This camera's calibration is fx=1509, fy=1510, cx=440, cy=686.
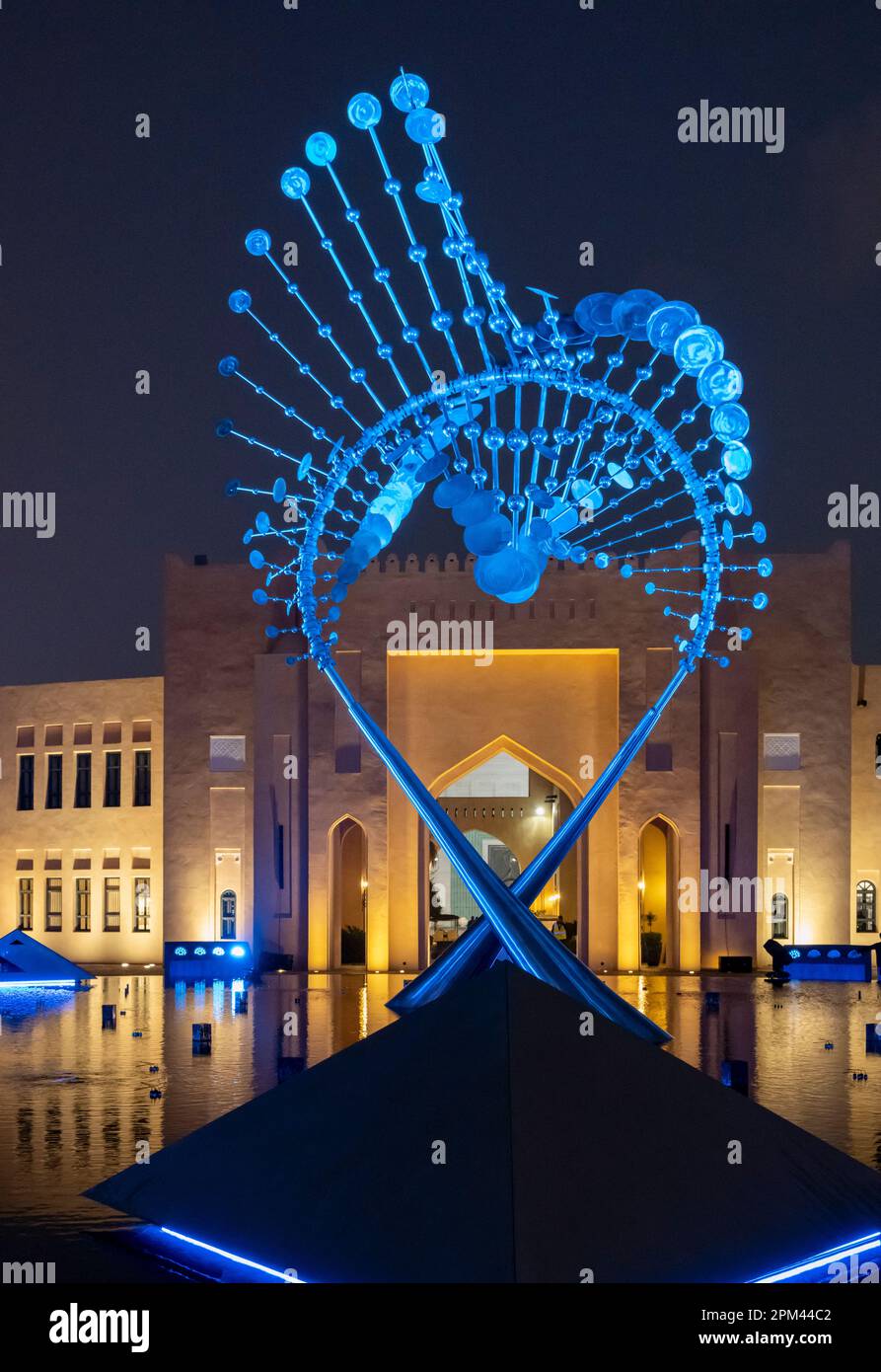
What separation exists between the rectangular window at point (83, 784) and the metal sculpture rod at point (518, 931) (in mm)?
16140

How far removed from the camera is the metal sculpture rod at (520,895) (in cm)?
1672

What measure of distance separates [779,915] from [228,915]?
398 inches

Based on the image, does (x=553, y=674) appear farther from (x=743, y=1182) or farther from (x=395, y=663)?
(x=743, y=1182)

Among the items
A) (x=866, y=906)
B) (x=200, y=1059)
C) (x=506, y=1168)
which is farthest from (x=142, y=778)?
(x=506, y=1168)

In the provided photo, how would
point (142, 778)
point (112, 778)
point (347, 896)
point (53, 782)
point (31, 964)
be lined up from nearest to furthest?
point (31, 964) < point (142, 778) < point (112, 778) < point (53, 782) < point (347, 896)

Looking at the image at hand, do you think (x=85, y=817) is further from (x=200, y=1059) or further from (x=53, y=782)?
(x=200, y=1059)

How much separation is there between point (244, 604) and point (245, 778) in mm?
3248

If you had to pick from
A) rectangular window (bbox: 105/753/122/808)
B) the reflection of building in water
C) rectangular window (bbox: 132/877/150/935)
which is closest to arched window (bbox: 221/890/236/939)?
the reflection of building in water

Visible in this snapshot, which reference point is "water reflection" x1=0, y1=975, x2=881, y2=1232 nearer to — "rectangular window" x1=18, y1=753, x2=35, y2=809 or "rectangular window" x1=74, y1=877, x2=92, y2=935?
"rectangular window" x1=74, y1=877, x2=92, y2=935

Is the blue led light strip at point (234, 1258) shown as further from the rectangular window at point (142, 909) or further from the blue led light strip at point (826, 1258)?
the rectangular window at point (142, 909)

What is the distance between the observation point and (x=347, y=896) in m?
34.7

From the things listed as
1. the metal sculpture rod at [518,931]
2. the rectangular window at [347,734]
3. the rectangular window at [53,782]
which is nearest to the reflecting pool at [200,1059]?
the metal sculpture rod at [518,931]

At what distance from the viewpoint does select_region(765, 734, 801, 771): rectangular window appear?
89.7 feet

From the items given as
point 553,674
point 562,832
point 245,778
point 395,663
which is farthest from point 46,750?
point 562,832
